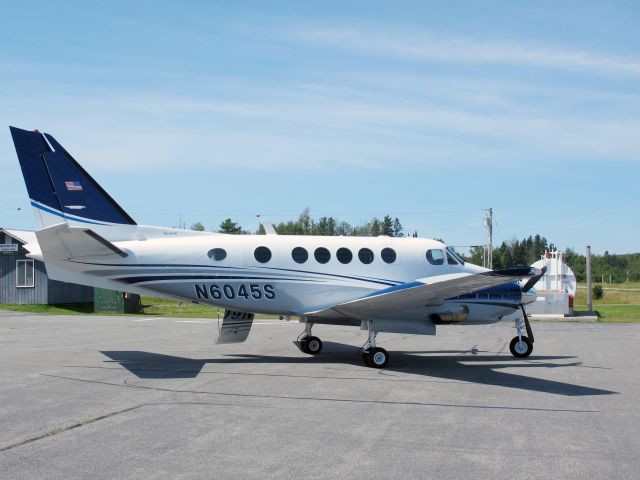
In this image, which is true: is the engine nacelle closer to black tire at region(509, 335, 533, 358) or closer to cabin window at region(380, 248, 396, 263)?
cabin window at region(380, 248, 396, 263)

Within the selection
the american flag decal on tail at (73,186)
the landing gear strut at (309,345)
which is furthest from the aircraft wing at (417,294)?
the american flag decal on tail at (73,186)

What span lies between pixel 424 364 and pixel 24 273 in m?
34.3

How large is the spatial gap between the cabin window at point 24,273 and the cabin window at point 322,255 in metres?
31.8

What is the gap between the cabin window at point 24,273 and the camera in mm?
42750

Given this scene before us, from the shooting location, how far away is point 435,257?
1767 cm

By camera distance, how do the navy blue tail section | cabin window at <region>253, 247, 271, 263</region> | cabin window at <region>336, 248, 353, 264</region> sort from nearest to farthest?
1. the navy blue tail section
2. cabin window at <region>253, 247, 271, 263</region>
3. cabin window at <region>336, 248, 353, 264</region>

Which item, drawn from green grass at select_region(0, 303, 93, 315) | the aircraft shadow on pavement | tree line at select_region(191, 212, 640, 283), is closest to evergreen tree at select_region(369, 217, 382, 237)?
tree line at select_region(191, 212, 640, 283)

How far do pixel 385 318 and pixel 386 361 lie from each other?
3.45 ft

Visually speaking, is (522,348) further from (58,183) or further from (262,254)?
(58,183)

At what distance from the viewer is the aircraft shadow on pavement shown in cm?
1357

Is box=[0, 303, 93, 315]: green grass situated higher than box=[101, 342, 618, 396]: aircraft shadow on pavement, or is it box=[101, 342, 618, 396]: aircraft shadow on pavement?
box=[0, 303, 93, 315]: green grass

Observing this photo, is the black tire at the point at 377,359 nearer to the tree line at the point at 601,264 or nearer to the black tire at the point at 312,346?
the black tire at the point at 312,346

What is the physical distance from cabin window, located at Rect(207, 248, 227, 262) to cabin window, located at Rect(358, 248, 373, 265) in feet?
11.4

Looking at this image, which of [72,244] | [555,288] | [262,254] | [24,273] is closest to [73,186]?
[72,244]
